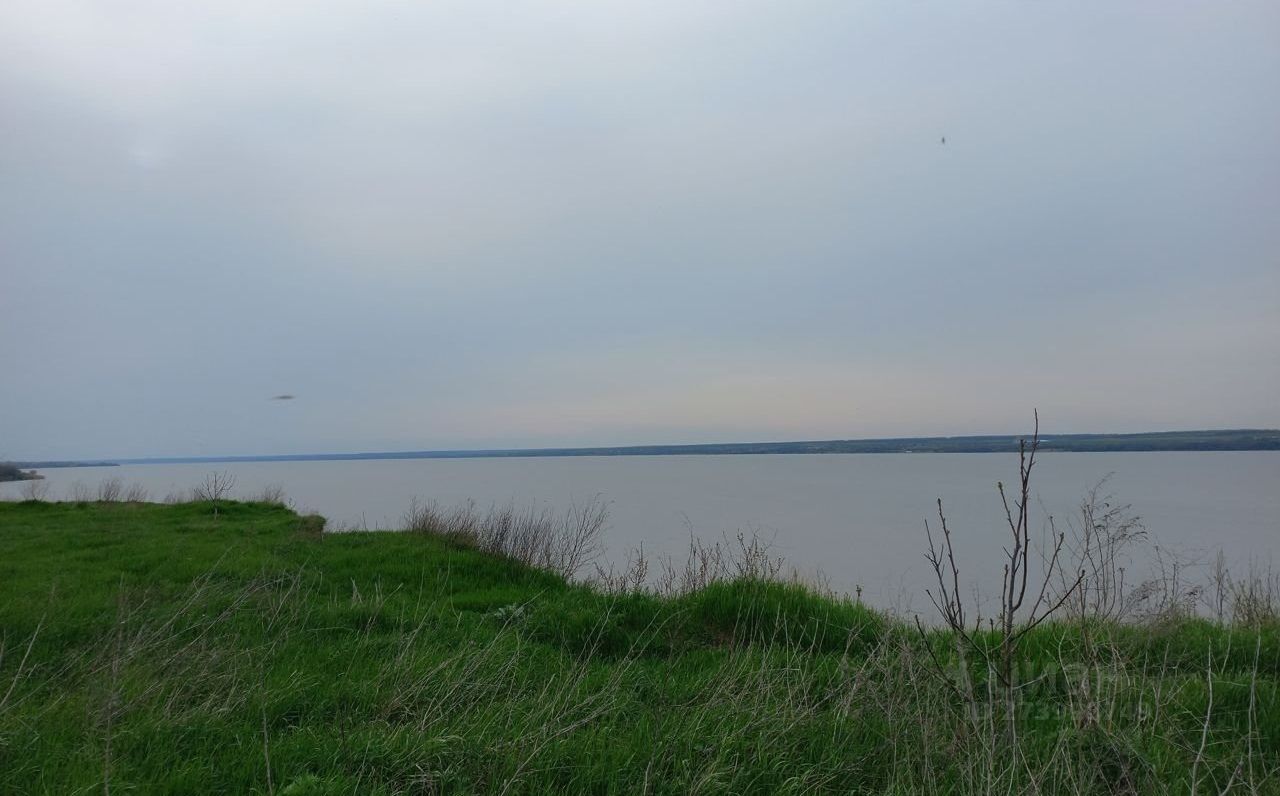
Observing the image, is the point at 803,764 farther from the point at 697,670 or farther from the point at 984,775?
the point at 697,670

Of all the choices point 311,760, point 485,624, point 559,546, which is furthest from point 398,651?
point 559,546

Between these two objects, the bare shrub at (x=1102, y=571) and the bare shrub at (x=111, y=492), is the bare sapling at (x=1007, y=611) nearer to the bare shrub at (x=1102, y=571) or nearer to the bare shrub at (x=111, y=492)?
the bare shrub at (x=1102, y=571)

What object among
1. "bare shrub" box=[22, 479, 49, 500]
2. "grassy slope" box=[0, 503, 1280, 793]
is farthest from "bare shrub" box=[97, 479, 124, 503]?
"grassy slope" box=[0, 503, 1280, 793]

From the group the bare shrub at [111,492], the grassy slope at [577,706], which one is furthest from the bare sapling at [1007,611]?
the bare shrub at [111,492]

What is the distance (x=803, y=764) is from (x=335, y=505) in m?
34.7

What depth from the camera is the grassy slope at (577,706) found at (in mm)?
2938

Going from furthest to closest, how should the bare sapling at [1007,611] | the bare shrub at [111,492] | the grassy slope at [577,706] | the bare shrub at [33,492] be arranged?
the bare shrub at [111,492]
the bare shrub at [33,492]
the grassy slope at [577,706]
the bare sapling at [1007,611]

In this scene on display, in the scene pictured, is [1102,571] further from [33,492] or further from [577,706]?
[33,492]

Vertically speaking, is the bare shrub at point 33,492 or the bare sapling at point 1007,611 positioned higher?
the bare sapling at point 1007,611

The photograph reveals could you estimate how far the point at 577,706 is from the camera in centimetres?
343

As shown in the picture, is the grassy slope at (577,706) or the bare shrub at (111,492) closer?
the grassy slope at (577,706)

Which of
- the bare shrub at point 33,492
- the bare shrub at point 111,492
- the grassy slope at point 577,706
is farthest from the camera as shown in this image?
the bare shrub at point 111,492

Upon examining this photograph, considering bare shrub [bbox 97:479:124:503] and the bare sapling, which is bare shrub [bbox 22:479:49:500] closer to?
bare shrub [bbox 97:479:124:503]

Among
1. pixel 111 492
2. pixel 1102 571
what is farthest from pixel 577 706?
pixel 111 492
